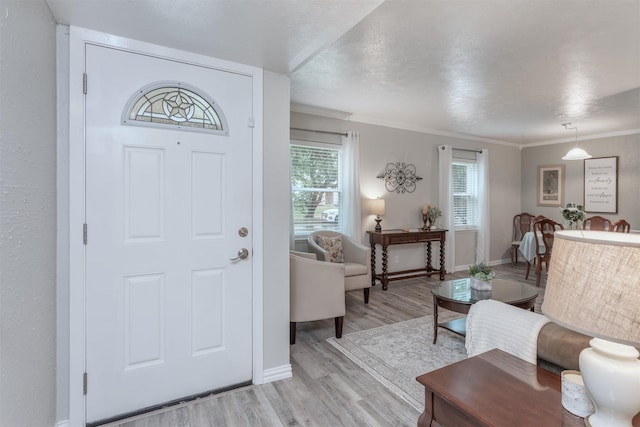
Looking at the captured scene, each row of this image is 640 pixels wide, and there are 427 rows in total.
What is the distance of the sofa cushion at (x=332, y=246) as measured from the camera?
13.4 feet

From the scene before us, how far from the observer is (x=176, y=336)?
2.03 m

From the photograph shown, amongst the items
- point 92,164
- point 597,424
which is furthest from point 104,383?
point 597,424

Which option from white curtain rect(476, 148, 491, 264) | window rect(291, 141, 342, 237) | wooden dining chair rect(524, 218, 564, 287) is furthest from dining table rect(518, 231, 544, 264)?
window rect(291, 141, 342, 237)

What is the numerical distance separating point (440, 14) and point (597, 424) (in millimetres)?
2271

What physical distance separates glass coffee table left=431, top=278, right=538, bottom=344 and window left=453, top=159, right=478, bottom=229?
3.14 m

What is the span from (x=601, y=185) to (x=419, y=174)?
131 inches

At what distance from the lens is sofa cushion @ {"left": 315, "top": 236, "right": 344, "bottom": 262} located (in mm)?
4086

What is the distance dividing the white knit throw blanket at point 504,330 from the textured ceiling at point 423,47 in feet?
5.19

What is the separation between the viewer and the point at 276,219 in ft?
7.61

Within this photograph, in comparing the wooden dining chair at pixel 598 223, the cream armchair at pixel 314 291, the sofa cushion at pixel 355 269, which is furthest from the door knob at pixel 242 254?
the wooden dining chair at pixel 598 223

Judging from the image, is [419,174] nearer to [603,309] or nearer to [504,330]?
[504,330]

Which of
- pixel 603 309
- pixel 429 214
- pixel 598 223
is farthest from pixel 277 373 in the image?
pixel 598 223

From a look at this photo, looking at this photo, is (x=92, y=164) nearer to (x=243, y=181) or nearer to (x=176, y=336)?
(x=243, y=181)

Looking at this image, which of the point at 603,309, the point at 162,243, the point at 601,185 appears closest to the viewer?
the point at 603,309
